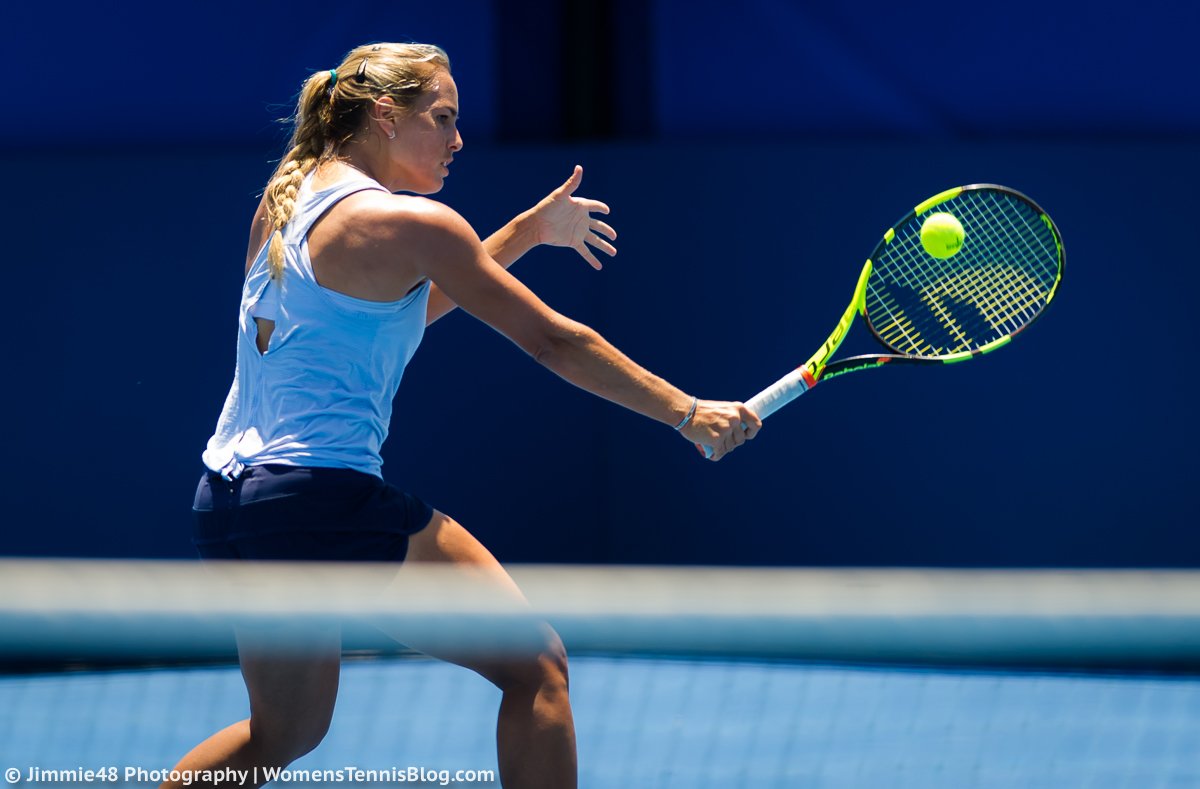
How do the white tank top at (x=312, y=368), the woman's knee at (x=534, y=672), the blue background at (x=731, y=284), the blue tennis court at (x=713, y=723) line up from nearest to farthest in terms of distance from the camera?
the woman's knee at (x=534, y=672) → the white tank top at (x=312, y=368) → the blue tennis court at (x=713, y=723) → the blue background at (x=731, y=284)

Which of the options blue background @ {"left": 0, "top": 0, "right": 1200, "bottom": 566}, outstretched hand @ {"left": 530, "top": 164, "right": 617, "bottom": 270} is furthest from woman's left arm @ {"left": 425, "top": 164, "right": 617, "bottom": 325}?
blue background @ {"left": 0, "top": 0, "right": 1200, "bottom": 566}

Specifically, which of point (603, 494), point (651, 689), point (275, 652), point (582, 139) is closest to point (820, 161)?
point (582, 139)

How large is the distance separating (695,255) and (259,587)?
3454 mm

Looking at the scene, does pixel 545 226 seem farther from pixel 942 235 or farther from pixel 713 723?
pixel 713 723

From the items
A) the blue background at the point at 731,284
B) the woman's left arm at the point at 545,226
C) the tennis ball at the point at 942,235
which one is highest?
the woman's left arm at the point at 545,226

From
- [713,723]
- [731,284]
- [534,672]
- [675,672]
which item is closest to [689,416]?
[534,672]

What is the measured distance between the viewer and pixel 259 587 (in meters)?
1.38

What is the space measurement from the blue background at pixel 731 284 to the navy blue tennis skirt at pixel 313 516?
7.71 feet

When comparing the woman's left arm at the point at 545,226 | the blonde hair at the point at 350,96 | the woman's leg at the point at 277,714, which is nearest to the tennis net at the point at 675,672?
the woman's leg at the point at 277,714

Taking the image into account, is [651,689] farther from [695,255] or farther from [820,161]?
[820,161]

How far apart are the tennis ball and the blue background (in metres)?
1.59

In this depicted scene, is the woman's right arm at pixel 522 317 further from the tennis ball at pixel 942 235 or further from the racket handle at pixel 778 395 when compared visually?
the tennis ball at pixel 942 235

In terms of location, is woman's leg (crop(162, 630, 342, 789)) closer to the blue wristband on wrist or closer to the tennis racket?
the blue wristband on wrist

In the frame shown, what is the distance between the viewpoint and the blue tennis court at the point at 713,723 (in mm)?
3414
